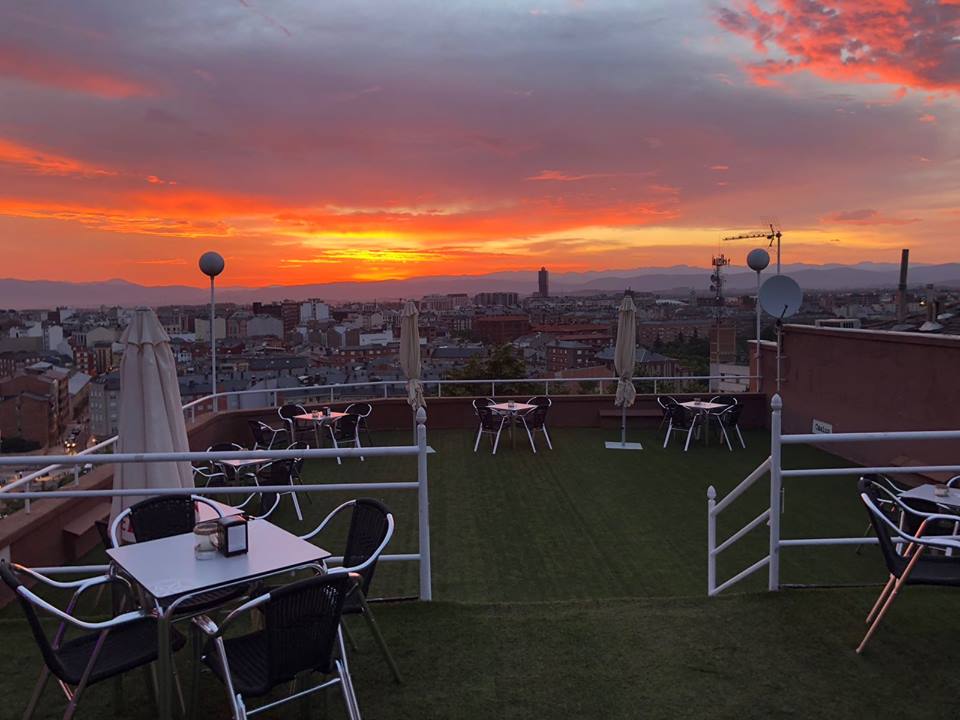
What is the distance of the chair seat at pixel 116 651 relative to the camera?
272 centimetres

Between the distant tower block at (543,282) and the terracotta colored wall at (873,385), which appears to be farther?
the distant tower block at (543,282)

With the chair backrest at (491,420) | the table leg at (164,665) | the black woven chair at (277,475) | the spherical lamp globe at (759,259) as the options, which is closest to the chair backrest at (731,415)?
the spherical lamp globe at (759,259)

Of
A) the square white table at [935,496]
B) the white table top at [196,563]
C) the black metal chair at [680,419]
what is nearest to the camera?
the white table top at [196,563]

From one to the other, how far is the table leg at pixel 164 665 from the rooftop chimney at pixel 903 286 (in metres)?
15.9

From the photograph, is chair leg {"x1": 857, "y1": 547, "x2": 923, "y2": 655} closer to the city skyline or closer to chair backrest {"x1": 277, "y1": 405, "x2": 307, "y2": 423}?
chair backrest {"x1": 277, "y1": 405, "x2": 307, "y2": 423}

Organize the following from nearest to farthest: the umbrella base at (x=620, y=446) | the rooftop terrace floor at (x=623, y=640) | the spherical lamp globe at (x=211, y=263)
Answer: the rooftop terrace floor at (x=623, y=640) → the spherical lamp globe at (x=211, y=263) → the umbrella base at (x=620, y=446)

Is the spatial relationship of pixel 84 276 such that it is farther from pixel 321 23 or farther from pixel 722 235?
pixel 722 235

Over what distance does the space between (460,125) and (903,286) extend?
1135 cm

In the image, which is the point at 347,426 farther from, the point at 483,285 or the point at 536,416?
the point at 483,285

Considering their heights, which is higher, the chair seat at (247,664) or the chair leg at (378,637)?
the chair seat at (247,664)

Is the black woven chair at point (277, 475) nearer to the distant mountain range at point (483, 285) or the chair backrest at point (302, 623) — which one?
the chair backrest at point (302, 623)

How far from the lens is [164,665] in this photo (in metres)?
2.71

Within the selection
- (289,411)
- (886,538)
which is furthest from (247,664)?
(289,411)

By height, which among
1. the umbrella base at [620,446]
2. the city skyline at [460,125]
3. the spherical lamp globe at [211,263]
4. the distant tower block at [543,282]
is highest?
the city skyline at [460,125]
